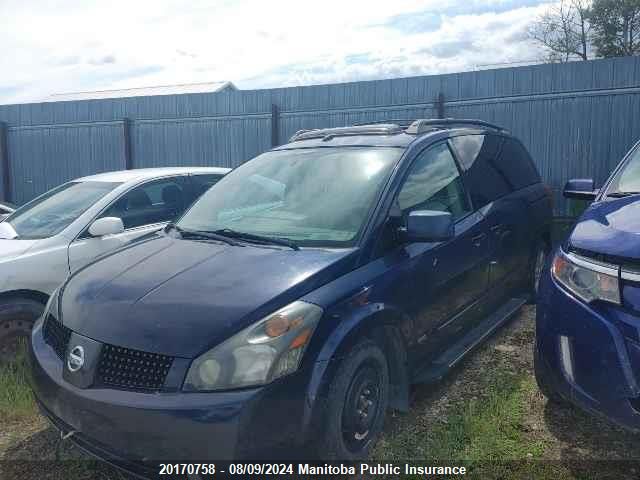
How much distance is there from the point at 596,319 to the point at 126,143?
12.5 metres

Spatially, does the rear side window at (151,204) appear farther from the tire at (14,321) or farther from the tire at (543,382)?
the tire at (543,382)

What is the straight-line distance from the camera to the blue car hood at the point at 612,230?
100 inches

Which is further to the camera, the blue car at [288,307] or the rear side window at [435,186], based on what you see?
the rear side window at [435,186]

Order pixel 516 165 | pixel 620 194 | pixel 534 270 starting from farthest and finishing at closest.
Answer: pixel 534 270, pixel 516 165, pixel 620 194

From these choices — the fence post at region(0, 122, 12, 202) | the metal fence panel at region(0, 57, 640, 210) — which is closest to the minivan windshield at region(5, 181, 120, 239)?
the metal fence panel at region(0, 57, 640, 210)

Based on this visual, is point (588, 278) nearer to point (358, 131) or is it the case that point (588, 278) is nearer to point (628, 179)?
point (628, 179)

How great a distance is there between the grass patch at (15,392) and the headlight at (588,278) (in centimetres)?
325

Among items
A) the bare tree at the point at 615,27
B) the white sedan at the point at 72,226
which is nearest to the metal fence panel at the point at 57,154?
the white sedan at the point at 72,226

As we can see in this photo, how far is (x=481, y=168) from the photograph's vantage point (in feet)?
14.0

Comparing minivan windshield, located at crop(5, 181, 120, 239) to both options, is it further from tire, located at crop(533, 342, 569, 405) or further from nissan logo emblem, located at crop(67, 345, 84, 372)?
tire, located at crop(533, 342, 569, 405)

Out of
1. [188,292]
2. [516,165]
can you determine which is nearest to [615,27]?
[516,165]

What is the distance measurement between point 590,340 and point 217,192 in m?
2.51

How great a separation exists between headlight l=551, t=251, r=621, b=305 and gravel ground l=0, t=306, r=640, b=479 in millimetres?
871

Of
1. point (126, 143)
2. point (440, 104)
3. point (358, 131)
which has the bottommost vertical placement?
point (358, 131)
